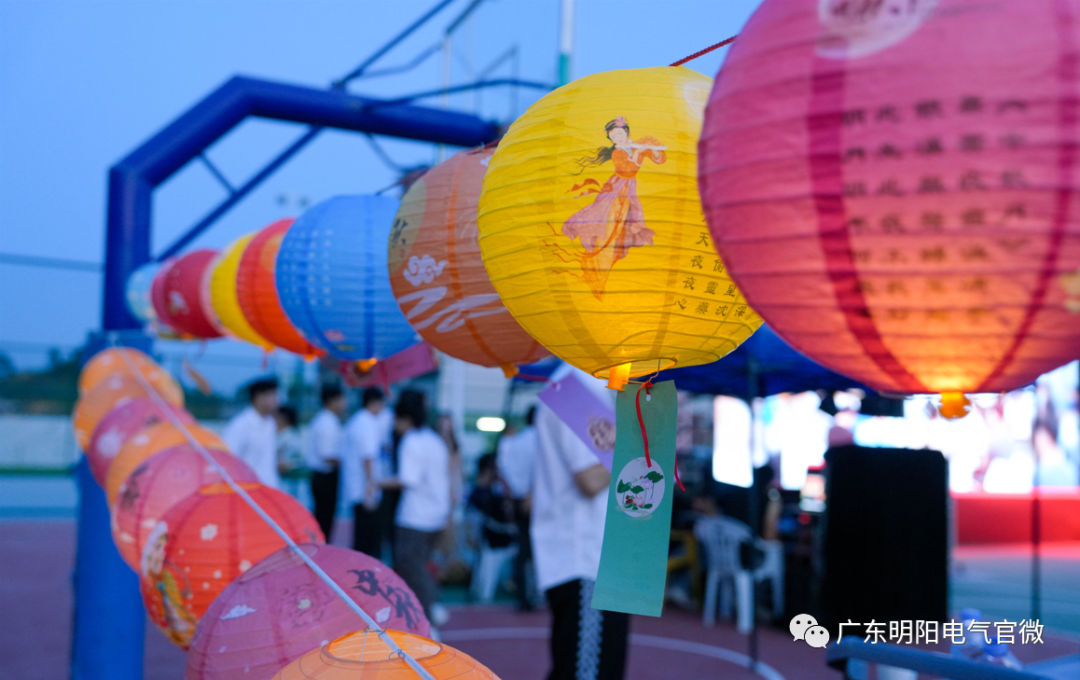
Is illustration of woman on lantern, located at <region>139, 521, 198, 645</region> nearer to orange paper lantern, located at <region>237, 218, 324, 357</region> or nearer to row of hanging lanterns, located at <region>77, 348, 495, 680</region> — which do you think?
row of hanging lanterns, located at <region>77, 348, 495, 680</region>

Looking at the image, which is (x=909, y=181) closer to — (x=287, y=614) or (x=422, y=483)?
(x=287, y=614)

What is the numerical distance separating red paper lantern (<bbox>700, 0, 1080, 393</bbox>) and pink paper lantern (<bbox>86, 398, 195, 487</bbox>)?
280cm

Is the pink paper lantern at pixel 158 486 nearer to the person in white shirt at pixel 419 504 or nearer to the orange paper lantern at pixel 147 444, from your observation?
the orange paper lantern at pixel 147 444

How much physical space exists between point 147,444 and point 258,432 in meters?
2.84

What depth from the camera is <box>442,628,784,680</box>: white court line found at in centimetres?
578

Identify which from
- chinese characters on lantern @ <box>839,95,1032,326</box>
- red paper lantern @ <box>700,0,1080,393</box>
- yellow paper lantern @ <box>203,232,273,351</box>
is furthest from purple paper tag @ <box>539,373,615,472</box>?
yellow paper lantern @ <box>203,232,273,351</box>

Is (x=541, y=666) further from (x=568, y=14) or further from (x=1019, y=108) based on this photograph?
(x=1019, y=108)

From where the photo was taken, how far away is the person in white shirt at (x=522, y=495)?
6637mm

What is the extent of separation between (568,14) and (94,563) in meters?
3.55

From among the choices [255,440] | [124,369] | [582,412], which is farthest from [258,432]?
[582,412]

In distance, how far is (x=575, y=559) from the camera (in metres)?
2.78

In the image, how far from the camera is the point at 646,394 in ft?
4.17

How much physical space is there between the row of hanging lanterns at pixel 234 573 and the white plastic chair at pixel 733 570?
506cm

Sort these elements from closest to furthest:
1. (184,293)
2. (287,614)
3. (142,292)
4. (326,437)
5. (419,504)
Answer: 1. (287,614)
2. (184,293)
3. (142,292)
4. (419,504)
5. (326,437)
